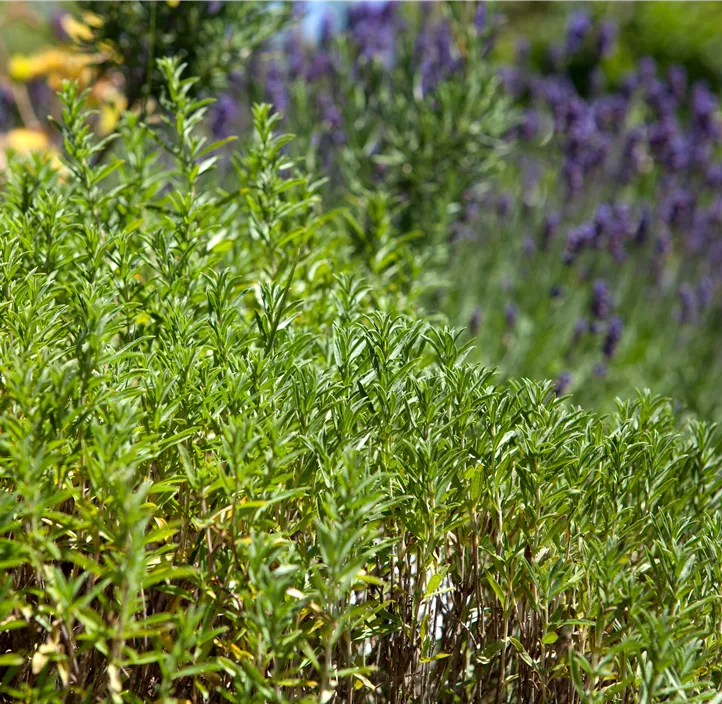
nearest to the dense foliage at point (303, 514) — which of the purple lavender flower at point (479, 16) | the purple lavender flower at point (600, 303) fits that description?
the purple lavender flower at point (600, 303)

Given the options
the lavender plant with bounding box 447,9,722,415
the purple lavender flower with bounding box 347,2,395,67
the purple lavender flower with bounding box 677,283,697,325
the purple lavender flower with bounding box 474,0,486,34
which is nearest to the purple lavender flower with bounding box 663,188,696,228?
the lavender plant with bounding box 447,9,722,415

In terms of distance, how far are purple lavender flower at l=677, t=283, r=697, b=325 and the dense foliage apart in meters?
4.11

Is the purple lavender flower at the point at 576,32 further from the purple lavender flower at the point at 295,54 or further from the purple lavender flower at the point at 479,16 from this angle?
the purple lavender flower at the point at 295,54

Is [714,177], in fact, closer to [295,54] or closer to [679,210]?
[679,210]

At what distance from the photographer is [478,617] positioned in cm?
154

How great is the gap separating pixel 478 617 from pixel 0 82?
7144 mm

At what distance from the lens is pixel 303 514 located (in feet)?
5.09

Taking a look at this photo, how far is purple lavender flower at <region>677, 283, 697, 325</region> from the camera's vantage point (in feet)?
18.4

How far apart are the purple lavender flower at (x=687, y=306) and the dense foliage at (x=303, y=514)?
4.11m

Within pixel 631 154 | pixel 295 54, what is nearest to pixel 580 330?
pixel 631 154

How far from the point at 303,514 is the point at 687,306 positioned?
4773 mm

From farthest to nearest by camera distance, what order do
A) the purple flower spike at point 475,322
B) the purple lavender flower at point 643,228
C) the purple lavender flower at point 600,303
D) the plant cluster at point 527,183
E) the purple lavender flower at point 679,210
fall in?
the purple lavender flower at point 679,210, the purple lavender flower at point 643,228, the purple lavender flower at point 600,303, the purple flower spike at point 475,322, the plant cluster at point 527,183

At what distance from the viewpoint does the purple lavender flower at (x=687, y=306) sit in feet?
18.4

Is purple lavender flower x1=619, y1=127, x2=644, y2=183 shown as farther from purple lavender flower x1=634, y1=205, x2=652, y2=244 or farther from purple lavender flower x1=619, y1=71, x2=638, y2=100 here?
purple lavender flower x1=634, y1=205, x2=652, y2=244
